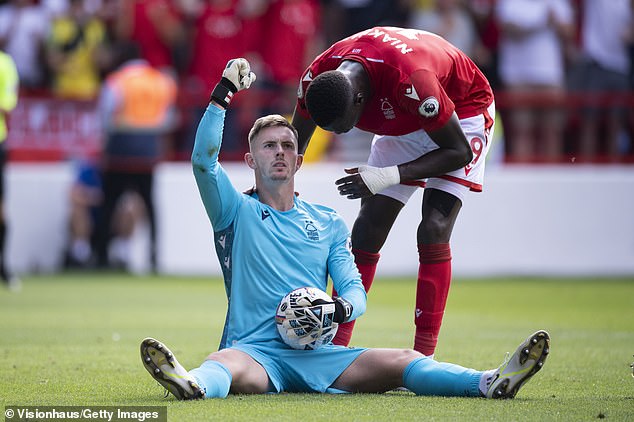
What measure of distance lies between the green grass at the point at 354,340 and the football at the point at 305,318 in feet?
1.05

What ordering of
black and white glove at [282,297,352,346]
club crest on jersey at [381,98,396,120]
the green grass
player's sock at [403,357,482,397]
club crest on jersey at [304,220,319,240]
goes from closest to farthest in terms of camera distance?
the green grass → black and white glove at [282,297,352,346] → player's sock at [403,357,482,397] → club crest on jersey at [304,220,319,240] → club crest on jersey at [381,98,396,120]

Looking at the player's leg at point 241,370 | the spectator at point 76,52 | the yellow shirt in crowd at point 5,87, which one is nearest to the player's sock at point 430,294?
the player's leg at point 241,370

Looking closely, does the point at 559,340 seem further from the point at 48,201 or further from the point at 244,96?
the point at 48,201

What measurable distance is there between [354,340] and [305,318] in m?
3.33

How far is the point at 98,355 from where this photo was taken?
27.7ft

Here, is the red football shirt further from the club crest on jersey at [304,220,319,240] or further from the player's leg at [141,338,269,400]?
the player's leg at [141,338,269,400]

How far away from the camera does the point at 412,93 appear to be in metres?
6.95

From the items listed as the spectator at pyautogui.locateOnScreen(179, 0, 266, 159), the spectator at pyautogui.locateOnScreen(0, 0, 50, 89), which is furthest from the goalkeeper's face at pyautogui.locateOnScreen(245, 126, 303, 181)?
the spectator at pyautogui.locateOnScreen(0, 0, 50, 89)

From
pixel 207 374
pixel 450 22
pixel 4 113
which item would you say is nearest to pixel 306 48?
pixel 450 22

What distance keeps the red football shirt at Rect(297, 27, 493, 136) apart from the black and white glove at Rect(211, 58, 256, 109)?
0.97 meters

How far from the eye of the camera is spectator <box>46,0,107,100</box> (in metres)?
17.5

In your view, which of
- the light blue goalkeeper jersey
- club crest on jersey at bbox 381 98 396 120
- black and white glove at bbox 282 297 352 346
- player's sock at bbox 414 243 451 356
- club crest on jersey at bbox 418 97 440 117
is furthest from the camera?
player's sock at bbox 414 243 451 356

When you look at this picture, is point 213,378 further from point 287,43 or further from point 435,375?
point 287,43

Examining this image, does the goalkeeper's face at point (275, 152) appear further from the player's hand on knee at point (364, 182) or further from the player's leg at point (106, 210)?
the player's leg at point (106, 210)
